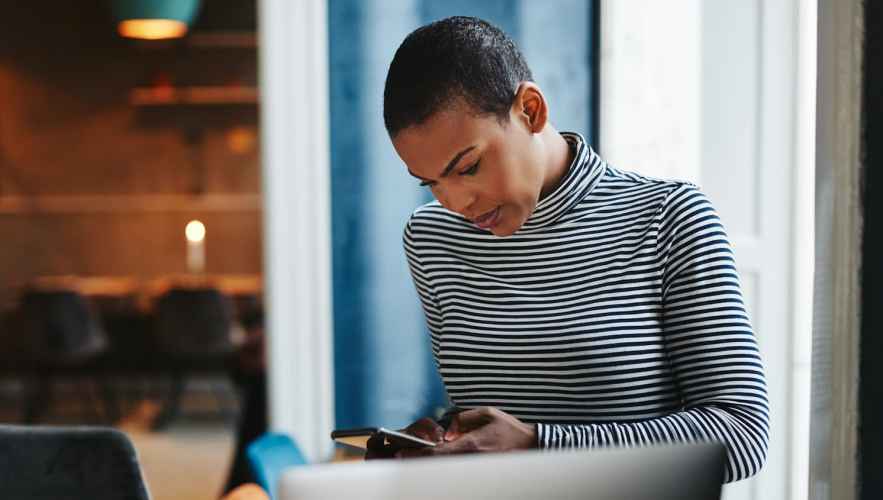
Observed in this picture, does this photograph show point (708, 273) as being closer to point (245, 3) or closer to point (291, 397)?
point (291, 397)

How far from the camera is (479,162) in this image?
1.30 meters

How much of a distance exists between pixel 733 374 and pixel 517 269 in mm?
315

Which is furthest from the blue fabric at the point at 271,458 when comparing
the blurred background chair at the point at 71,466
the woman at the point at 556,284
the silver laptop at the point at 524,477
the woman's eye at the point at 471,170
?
the silver laptop at the point at 524,477

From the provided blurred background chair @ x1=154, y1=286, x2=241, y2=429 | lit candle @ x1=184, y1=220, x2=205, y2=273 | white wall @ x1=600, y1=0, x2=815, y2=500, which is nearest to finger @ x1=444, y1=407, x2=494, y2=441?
white wall @ x1=600, y1=0, x2=815, y2=500

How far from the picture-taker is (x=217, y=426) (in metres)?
6.83

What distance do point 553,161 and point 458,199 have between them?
0.16 m

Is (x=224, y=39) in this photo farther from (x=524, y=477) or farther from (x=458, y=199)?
(x=524, y=477)

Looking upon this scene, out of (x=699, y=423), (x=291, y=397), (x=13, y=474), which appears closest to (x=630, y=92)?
(x=291, y=397)

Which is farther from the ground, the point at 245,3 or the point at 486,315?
the point at 245,3

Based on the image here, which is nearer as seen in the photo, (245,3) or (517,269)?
(517,269)

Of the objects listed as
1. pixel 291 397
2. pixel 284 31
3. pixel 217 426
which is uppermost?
pixel 284 31

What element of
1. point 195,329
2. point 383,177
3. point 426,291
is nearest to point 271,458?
point 426,291

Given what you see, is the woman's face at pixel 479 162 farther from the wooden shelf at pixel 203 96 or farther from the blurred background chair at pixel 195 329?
the wooden shelf at pixel 203 96

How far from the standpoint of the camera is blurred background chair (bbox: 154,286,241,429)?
653 centimetres
